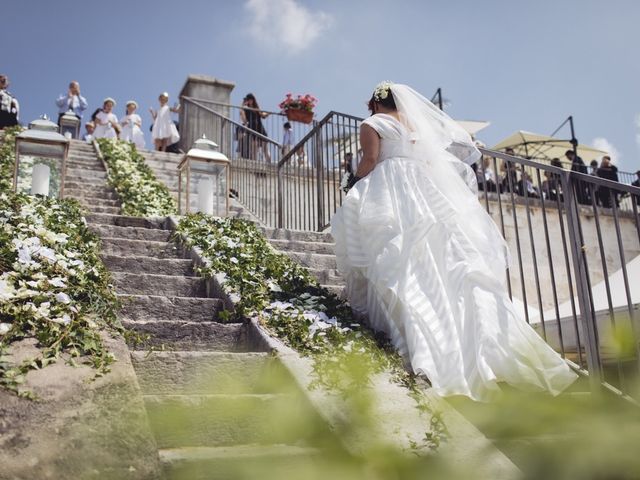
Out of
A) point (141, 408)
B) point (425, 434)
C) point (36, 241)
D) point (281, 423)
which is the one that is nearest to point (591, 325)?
point (425, 434)

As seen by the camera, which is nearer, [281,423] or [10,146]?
[281,423]

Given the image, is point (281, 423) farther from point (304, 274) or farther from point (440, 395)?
point (304, 274)

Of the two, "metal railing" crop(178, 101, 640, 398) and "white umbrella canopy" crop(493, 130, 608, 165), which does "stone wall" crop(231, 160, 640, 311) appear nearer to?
"metal railing" crop(178, 101, 640, 398)

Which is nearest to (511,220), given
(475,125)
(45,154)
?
(475,125)

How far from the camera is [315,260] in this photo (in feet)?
20.0

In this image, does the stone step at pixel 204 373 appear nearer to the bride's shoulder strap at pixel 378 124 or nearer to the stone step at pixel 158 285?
the stone step at pixel 158 285

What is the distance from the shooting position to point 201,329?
3.88 m

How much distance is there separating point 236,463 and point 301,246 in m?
4.34

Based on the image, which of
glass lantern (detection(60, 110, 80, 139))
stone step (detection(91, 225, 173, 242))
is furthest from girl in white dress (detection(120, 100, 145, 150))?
stone step (detection(91, 225, 173, 242))

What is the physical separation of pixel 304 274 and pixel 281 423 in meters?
2.25

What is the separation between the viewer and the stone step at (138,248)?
5332 mm

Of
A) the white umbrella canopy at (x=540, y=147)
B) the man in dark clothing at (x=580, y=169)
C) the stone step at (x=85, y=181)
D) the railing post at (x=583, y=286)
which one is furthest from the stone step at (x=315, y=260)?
the white umbrella canopy at (x=540, y=147)

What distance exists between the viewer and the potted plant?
1495 cm

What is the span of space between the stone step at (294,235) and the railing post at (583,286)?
340cm
